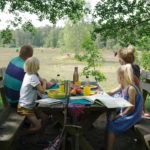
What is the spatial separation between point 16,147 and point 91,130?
1.45 m

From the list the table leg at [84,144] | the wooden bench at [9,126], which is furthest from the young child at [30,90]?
the table leg at [84,144]

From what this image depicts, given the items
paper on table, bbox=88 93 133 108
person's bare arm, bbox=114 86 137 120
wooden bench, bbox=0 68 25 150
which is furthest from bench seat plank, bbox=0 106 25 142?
person's bare arm, bbox=114 86 137 120

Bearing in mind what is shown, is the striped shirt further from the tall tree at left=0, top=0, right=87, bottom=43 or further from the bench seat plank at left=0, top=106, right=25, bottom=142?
the tall tree at left=0, top=0, right=87, bottom=43

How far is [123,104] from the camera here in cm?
362

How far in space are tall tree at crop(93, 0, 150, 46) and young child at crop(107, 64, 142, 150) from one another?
13.0 feet

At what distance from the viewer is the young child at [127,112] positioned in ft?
13.1

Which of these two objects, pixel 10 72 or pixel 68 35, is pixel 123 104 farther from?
pixel 68 35

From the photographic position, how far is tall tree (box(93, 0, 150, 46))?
7.78 meters

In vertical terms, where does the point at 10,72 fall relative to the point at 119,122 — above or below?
above

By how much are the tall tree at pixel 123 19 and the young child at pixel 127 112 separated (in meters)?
3.96

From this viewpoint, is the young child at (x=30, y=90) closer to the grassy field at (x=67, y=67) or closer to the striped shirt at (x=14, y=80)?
the striped shirt at (x=14, y=80)

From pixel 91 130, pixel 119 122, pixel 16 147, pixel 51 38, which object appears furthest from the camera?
pixel 51 38

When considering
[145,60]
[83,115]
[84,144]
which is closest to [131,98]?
[83,115]

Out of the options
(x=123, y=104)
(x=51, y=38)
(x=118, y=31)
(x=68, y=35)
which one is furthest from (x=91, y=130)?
(x=51, y=38)
